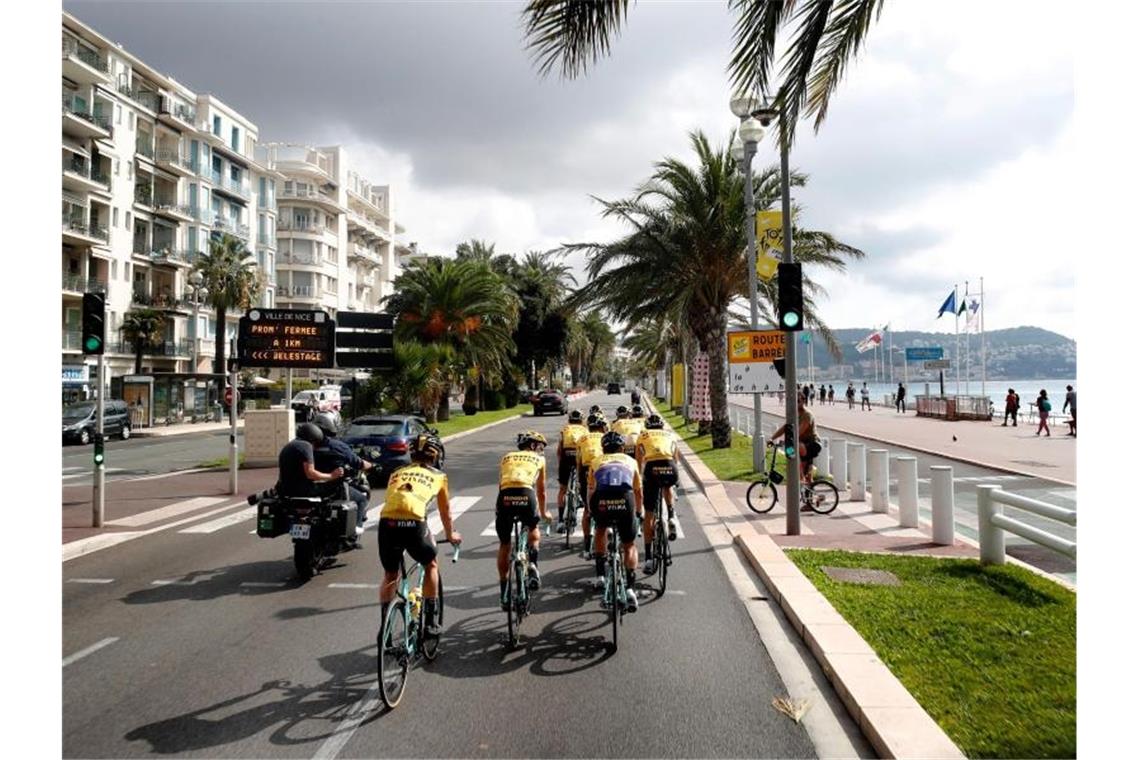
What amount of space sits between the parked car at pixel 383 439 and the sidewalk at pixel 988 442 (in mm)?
9393

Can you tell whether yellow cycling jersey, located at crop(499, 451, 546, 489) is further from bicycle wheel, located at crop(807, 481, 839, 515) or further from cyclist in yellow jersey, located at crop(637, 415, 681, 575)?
bicycle wheel, located at crop(807, 481, 839, 515)

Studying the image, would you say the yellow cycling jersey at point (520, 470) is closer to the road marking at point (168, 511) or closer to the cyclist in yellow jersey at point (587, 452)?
the cyclist in yellow jersey at point (587, 452)

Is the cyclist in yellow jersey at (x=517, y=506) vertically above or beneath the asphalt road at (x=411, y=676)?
above

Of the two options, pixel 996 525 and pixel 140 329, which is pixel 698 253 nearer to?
pixel 996 525

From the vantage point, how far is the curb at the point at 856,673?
13.5ft

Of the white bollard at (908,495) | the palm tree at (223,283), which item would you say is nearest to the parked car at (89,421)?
the palm tree at (223,283)

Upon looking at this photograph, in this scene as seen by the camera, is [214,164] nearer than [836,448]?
No

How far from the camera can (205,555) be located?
31.1ft

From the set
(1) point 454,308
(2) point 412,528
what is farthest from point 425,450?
(1) point 454,308

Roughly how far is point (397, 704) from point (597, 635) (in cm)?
192

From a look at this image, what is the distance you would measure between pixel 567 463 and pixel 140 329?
43493 millimetres

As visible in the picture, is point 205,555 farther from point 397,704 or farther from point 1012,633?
point 1012,633
